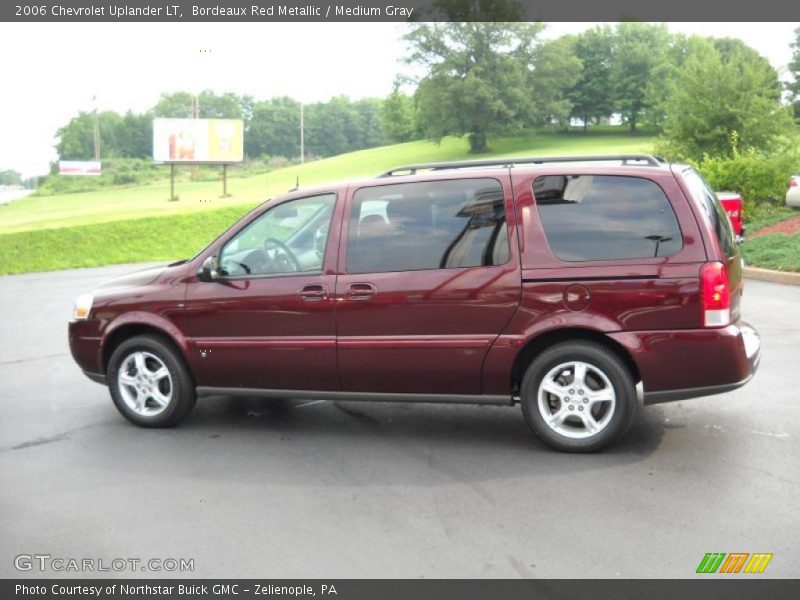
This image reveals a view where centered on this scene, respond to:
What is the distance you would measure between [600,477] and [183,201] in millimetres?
38468

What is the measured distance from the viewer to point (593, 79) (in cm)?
9681

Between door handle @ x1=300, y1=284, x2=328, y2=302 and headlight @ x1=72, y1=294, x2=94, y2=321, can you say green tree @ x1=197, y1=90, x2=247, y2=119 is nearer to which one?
headlight @ x1=72, y1=294, x2=94, y2=321

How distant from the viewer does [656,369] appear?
5492 mm

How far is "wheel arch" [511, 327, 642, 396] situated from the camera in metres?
5.62

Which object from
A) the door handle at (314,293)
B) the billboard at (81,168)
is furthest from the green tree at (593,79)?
the door handle at (314,293)

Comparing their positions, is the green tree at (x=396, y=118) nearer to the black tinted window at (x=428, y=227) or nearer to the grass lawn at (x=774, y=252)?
the grass lawn at (x=774, y=252)

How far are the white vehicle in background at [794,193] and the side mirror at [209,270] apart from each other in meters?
17.4

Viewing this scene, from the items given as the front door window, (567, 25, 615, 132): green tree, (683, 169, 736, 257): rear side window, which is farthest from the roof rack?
(567, 25, 615, 132): green tree

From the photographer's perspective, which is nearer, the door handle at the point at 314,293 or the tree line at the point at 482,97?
the door handle at the point at 314,293

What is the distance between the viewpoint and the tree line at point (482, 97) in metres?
81.7

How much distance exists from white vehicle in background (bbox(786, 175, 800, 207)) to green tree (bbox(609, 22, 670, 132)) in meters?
71.6

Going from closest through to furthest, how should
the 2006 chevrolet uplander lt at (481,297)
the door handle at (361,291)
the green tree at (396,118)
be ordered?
1. the 2006 chevrolet uplander lt at (481,297)
2. the door handle at (361,291)
3. the green tree at (396,118)

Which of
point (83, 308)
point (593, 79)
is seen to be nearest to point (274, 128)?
point (593, 79)
